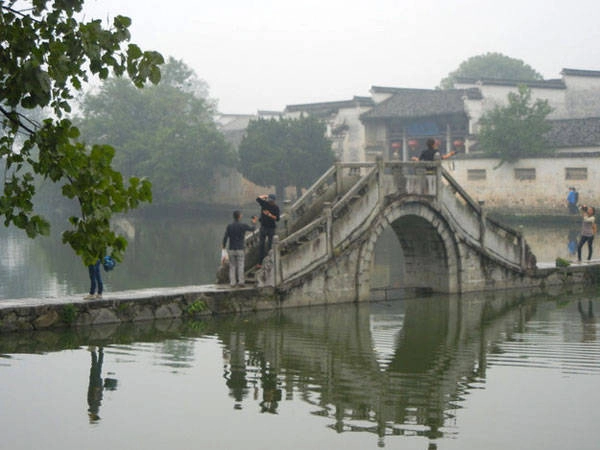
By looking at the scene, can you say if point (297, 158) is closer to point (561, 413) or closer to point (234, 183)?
point (234, 183)

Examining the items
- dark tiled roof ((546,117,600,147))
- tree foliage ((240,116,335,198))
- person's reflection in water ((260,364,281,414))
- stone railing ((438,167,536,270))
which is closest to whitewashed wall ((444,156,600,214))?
dark tiled roof ((546,117,600,147))

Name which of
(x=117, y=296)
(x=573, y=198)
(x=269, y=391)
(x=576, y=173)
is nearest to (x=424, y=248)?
(x=117, y=296)

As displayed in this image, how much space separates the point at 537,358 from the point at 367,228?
6096 millimetres

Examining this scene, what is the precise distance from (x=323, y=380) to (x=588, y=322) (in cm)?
718

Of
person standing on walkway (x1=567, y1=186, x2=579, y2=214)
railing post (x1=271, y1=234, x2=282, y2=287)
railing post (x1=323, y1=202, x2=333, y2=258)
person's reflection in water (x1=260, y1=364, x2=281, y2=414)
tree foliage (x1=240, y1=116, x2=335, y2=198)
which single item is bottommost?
person's reflection in water (x1=260, y1=364, x2=281, y2=414)

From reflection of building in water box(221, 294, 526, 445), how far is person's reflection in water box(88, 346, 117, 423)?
1.64m

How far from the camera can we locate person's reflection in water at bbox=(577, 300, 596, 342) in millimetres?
16391

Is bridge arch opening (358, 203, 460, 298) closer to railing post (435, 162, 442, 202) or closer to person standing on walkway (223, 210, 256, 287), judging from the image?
railing post (435, 162, 442, 202)

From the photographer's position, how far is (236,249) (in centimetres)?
1817

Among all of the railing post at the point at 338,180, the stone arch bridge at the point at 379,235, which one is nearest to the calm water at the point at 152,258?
the stone arch bridge at the point at 379,235

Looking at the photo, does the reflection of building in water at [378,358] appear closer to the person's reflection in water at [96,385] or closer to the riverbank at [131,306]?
the riverbank at [131,306]

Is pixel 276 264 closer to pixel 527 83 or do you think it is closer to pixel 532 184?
pixel 532 184

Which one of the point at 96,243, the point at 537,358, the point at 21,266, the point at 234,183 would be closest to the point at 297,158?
the point at 234,183

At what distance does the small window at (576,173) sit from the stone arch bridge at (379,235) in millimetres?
22982
